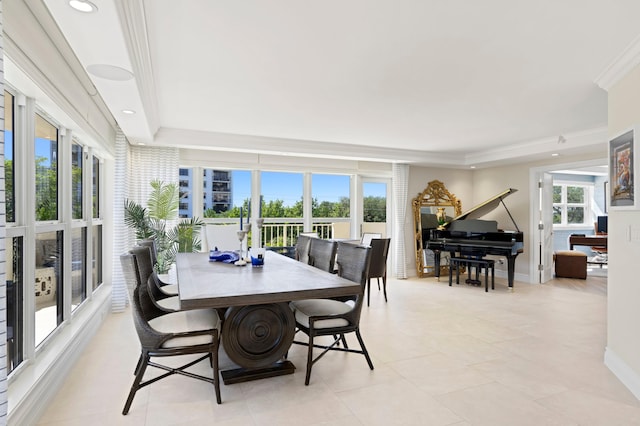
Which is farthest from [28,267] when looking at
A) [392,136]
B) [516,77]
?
[392,136]

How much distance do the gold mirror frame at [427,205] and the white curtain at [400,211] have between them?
0.33 m

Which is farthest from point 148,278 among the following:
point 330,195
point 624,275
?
point 330,195

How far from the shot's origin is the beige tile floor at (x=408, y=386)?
89.6 inches

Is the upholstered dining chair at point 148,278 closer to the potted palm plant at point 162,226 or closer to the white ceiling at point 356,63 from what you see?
the white ceiling at point 356,63

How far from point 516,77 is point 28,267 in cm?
396

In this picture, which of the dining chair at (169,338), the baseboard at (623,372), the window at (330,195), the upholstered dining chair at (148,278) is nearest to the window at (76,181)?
Result: the upholstered dining chair at (148,278)

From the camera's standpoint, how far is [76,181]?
3643 mm

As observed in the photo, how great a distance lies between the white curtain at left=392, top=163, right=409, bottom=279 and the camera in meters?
7.36

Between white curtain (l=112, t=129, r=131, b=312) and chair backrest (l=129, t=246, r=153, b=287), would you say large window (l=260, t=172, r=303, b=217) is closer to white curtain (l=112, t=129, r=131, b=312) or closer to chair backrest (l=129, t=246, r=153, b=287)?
white curtain (l=112, t=129, r=131, b=312)

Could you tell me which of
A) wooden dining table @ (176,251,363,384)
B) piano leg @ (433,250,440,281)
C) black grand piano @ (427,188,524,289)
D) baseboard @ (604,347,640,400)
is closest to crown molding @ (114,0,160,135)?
wooden dining table @ (176,251,363,384)

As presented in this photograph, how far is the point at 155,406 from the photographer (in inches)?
94.2

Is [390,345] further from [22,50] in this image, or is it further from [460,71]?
[22,50]

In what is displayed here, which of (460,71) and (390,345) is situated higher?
(460,71)

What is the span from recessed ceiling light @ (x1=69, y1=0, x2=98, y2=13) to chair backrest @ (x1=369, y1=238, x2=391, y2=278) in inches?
156
